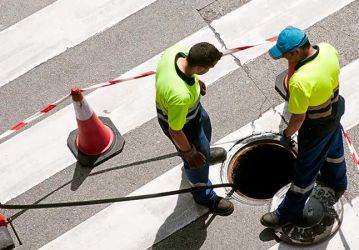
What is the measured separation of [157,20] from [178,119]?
3.04 metres

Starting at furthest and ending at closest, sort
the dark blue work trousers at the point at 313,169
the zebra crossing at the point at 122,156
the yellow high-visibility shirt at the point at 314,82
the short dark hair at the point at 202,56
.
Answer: the zebra crossing at the point at 122,156, the dark blue work trousers at the point at 313,169, the short dark hair at the point at 202,56, the yellow high-visibility shirt at the point at 314,82

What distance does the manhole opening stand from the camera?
686cm

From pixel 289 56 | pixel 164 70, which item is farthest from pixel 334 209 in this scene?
pixel 164 70

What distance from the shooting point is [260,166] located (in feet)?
23.1

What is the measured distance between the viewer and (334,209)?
6.33 m

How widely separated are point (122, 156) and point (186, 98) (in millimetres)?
2077

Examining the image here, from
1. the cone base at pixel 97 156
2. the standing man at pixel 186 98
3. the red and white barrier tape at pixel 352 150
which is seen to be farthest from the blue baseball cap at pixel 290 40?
the cone base at pixel 97 156

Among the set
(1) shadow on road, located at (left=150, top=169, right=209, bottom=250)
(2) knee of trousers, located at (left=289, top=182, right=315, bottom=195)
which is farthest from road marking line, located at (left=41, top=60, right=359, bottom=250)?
(2) knee of trousers, located at (left=289, top=182, right=315, bottom=195)

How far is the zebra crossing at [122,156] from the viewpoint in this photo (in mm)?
6520

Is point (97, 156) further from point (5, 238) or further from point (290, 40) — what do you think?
point (290, 40)

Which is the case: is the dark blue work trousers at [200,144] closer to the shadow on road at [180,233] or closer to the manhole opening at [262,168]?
the shadow on road at [180,233]

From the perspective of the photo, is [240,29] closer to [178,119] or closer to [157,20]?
[157,20]

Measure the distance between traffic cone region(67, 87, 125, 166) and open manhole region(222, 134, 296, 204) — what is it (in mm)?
1362

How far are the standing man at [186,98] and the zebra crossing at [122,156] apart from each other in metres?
0.92
